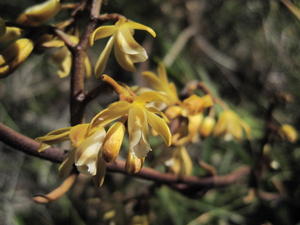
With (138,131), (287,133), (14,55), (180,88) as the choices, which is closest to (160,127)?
(138,131)

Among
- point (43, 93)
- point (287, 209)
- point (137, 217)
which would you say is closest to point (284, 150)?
point (287, 209)

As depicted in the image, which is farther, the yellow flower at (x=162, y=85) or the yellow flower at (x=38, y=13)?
the yellow flower at (x=162, y=85)

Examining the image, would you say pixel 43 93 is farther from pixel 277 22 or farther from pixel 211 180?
pixel 211 180

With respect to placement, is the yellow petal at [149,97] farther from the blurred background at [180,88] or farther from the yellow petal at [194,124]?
the blurred background at [180,88]

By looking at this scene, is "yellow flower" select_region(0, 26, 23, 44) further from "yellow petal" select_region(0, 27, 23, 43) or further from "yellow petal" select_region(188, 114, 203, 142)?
"yellow petal" select_region(188, 114, 203, 142)

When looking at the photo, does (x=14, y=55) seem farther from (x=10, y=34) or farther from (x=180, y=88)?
(x=180, y=88)

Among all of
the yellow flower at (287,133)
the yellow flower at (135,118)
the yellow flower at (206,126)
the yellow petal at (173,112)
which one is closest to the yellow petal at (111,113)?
the yellow flower at (135,118)

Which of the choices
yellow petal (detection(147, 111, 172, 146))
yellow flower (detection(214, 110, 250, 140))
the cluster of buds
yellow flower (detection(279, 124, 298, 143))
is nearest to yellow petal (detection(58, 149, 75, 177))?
the cluster of buds
